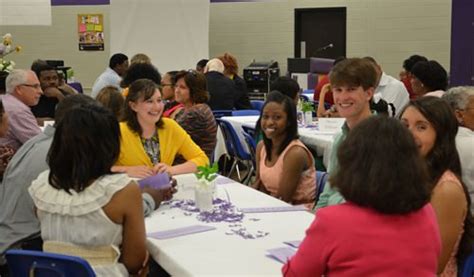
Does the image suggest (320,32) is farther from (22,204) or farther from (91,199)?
(91,199)

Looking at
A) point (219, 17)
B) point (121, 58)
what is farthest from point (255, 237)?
point (219, 17)

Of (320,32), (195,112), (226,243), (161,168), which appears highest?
(320,32)

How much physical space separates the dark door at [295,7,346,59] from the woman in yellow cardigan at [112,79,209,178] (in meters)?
7.55

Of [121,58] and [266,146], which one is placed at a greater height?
[121,58]

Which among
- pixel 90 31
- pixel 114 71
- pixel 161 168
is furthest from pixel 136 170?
pixel 90 31

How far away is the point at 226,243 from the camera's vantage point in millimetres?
2594

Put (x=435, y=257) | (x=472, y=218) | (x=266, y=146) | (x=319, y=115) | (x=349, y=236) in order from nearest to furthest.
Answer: (x=349, y=236) < (x=435, y=257) < (x=472, y=218) < (x=266, y=146) < (x=319, y=115)

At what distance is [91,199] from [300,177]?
1.64m

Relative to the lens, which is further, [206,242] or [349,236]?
[206,242]

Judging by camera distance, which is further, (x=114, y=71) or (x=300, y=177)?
(x=114, y=71)

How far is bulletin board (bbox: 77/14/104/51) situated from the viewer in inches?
460

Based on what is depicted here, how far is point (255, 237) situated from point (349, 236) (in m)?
1.01

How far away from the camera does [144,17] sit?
11023 mm

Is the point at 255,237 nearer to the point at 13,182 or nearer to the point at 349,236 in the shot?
the point at 349,236
